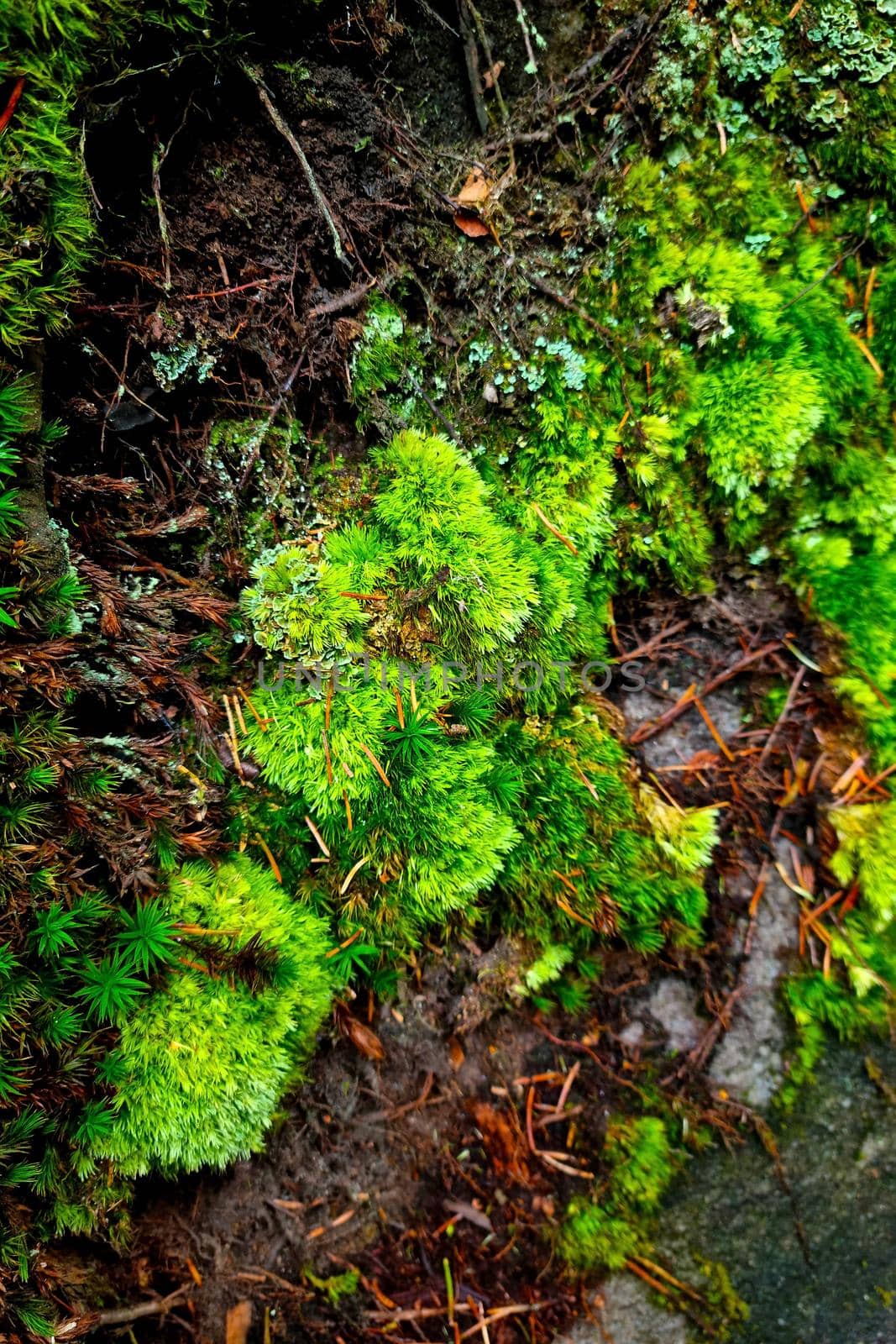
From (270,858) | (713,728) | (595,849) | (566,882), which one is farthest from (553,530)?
(270,858)

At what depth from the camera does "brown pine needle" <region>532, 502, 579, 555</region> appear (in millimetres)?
2639

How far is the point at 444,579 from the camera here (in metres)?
2.39

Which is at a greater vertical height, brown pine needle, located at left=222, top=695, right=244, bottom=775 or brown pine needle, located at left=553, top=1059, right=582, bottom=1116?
brown pine needle, located at left=222, top=695, right=244, bottom=775

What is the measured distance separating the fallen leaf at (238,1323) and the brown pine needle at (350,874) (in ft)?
5.06

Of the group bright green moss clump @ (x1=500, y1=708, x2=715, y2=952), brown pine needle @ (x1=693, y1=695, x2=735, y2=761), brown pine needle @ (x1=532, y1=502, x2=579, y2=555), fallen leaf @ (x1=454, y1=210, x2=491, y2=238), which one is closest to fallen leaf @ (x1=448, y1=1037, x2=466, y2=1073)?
bright green moss clump @ (x1=500, y1=708, x2=715, y2=952)

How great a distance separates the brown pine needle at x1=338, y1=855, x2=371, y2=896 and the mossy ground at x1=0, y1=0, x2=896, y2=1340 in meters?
0.01

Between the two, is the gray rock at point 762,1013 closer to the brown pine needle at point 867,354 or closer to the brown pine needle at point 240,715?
the brown pine needle at point 867,354

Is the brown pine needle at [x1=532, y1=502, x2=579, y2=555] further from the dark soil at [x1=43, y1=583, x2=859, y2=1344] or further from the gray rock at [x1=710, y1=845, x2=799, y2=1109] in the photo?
the gray rock at [x1=710, y1=845, x2=799, y2=1109]

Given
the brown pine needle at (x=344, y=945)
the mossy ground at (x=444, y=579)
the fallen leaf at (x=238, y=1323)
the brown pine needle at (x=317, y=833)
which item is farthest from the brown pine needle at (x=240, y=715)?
the fallen leaf at (x=238, y=1323)

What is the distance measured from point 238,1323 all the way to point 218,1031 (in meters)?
1.19

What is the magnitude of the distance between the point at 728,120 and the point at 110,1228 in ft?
14.8

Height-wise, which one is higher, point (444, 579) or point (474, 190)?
point (474, 190)

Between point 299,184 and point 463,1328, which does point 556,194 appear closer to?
point 299,184

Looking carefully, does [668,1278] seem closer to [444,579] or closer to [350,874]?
[350,874]
